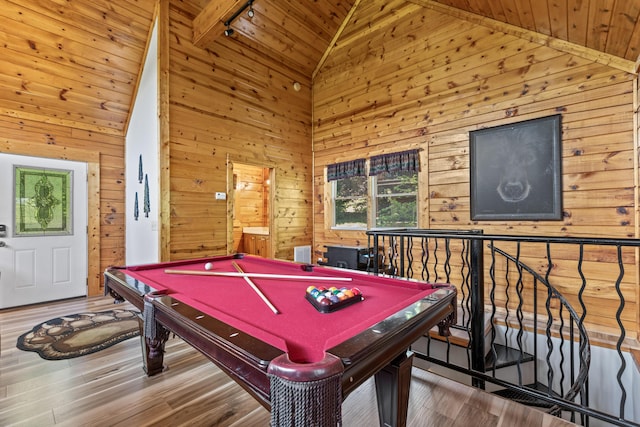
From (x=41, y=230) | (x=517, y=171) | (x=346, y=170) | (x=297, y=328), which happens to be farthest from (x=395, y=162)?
(x=41, y=230)

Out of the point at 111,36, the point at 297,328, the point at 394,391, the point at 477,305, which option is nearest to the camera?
the point at 297,328

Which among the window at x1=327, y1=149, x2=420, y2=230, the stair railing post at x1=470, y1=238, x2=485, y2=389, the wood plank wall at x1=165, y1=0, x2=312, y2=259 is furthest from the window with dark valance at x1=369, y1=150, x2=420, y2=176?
the stair railing post at x1=470, y1=238, x2=485, y2=389

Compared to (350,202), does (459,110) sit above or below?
above

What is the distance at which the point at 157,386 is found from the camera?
6.26 feet

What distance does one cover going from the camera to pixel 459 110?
3.84 m

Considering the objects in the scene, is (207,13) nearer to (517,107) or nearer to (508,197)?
(517,107)

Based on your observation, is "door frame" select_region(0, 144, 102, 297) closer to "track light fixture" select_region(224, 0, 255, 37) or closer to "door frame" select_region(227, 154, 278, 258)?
"door frame" select_region(227, 154, 278, 258)

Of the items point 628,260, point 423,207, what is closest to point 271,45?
point 423,207

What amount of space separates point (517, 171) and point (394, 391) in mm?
3185

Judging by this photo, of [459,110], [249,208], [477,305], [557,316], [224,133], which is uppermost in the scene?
[459,110]

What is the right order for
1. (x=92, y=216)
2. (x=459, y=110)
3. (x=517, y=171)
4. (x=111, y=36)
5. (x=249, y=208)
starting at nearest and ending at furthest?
(x=517, y=171) < (x=111, y=36) < (x=459, y=110) < (x=92, y=216) < (x=249, y=208)

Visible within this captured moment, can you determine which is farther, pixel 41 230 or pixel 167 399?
pixel 41 230

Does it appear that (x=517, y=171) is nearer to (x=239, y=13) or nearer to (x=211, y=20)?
(x=239, y=13)

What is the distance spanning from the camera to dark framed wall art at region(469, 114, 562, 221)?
3.15m
